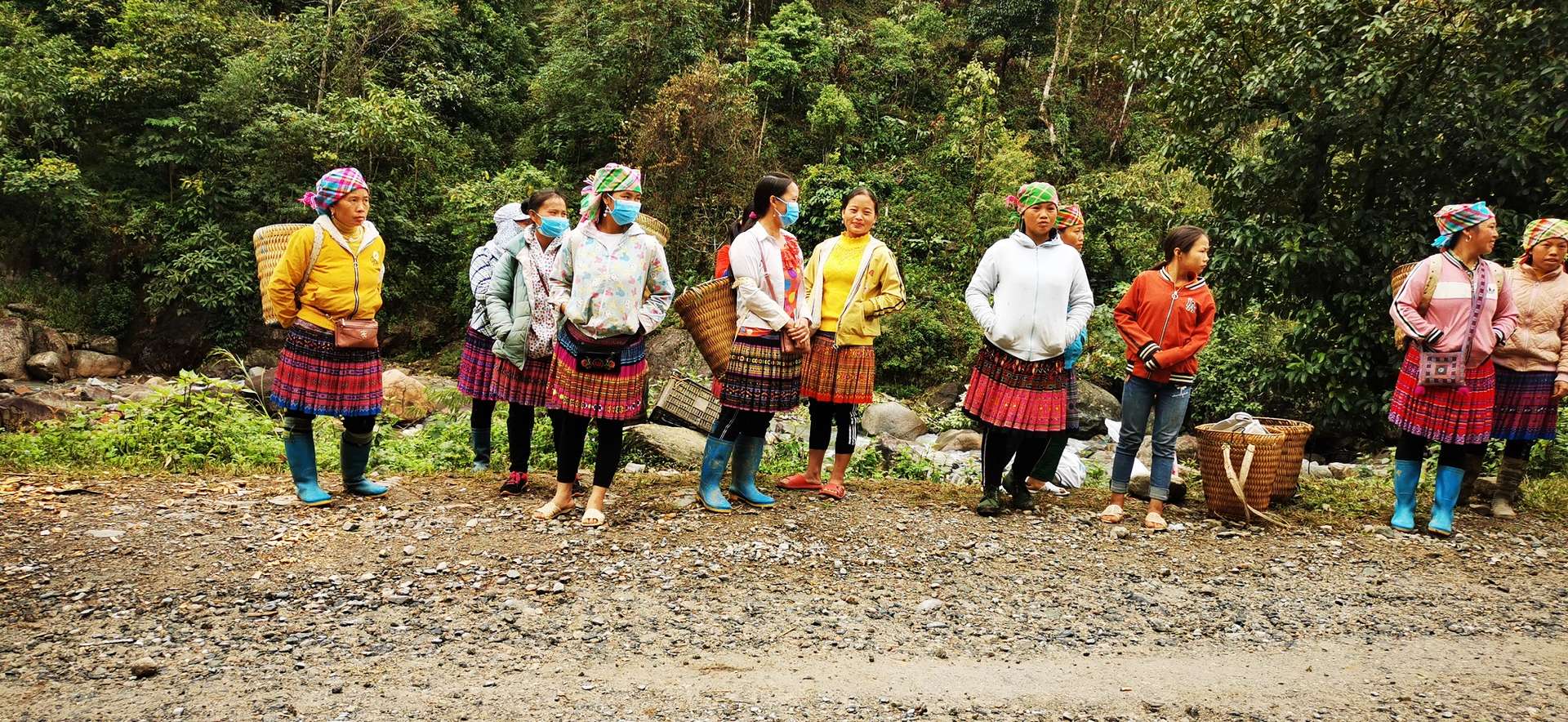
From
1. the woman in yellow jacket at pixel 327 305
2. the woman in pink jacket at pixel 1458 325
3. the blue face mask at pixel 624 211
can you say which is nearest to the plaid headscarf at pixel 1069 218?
the woman in pink jacket at pixel 1458 325

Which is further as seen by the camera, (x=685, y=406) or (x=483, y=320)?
(x=685, y=406)

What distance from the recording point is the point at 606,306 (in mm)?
4633

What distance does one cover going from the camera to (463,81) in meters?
19.9

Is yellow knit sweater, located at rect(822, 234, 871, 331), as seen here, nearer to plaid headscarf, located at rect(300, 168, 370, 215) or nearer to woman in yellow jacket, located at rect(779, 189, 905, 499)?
woman in yellow jacket, located at rect(779, 189, 905, 499)

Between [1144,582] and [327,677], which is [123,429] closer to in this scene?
[327,677]

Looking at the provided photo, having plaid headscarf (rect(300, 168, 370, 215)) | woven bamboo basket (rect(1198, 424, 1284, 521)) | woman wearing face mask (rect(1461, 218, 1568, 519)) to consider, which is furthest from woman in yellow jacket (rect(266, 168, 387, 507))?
woman wearing face mask (rect(1461, 218, 1568, 519))

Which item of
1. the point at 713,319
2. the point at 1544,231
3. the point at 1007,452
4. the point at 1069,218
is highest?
the point at 1544,231

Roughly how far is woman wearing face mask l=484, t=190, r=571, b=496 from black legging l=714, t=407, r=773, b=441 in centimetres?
98

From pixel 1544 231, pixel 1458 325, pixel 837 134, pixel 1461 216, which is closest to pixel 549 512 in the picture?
pixel 1458 325

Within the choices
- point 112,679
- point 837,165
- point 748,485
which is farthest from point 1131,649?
point 837,165

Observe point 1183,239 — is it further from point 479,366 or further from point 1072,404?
point 479,366

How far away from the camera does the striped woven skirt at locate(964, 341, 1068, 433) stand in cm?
523

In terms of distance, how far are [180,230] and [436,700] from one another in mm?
16836

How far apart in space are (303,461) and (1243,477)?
204 inches
